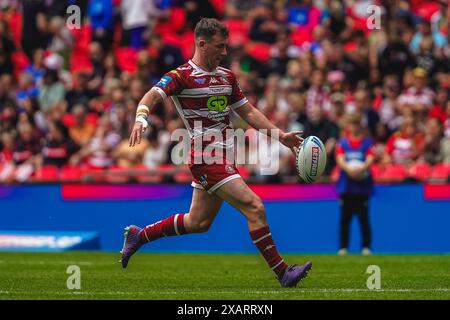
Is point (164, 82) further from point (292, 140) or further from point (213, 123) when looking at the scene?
point (292, 140)

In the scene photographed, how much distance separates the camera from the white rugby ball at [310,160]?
35.4 ft

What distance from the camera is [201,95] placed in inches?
426

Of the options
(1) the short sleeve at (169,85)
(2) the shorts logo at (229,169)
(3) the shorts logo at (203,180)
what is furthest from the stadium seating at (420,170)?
(1) the short sleeve at (169,85)

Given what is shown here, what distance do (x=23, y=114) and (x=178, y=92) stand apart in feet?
40.2

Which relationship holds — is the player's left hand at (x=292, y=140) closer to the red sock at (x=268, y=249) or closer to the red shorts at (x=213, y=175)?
the red shorts at (x=213, y=175)

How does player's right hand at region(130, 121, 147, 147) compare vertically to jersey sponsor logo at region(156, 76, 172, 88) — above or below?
below

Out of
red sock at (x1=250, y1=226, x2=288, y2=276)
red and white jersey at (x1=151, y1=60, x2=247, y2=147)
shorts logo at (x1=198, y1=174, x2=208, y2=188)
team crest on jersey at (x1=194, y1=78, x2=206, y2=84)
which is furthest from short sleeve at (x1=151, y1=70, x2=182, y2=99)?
red sock at (x1=250, y1=226, x2=288, y2=276)

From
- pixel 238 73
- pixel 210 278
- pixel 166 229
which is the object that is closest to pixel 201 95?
pixel 166 229

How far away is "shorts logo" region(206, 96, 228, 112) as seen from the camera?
1086 cm

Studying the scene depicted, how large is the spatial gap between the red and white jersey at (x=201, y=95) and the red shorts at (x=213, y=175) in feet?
1.17

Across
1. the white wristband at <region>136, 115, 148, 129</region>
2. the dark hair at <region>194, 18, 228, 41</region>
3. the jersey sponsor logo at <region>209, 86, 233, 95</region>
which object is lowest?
the white wristband at <region>136, 115, 148, 129</region>

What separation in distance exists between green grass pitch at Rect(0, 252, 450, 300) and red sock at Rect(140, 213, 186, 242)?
51 cm

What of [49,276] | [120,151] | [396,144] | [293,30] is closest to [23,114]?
[120,151]

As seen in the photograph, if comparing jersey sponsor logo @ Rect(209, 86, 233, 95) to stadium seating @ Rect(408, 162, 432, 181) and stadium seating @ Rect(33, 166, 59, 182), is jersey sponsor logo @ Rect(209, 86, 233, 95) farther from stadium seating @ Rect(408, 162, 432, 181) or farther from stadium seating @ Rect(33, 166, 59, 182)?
stadium seating @ Rect(33, 166, 59, 182)
